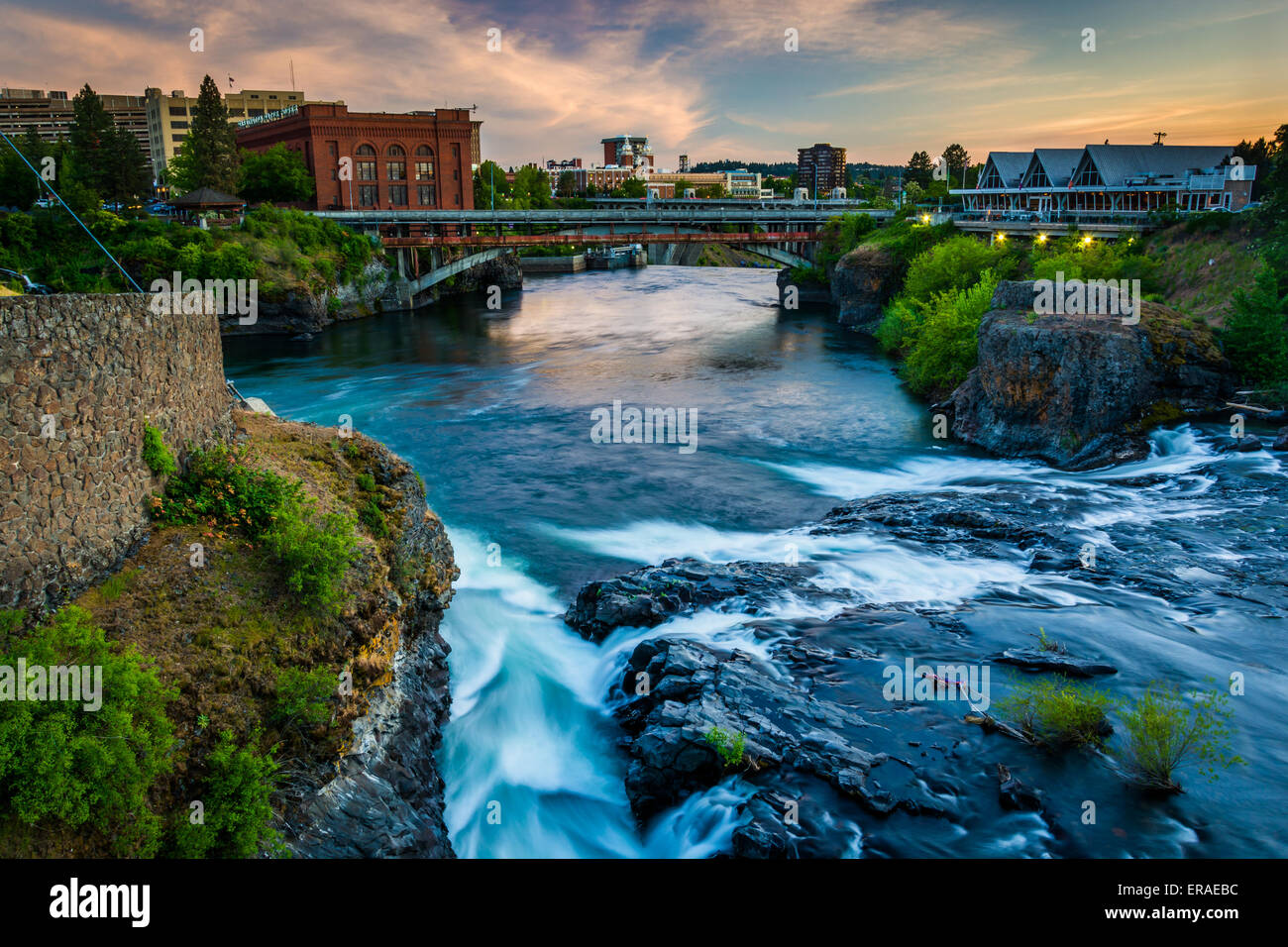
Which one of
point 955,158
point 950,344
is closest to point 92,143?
point 950,344

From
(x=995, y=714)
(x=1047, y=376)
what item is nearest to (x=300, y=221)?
(x=1047, y=376)

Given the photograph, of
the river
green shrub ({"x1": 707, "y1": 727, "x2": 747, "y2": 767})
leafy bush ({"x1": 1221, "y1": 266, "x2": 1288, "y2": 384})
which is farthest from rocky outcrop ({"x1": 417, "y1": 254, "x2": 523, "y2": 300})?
green shrub ({"x1": 707, "y1": 727, "x2": 747, "y2": 767})

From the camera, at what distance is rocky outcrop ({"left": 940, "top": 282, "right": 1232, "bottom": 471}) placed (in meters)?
29.7

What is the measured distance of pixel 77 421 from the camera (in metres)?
10.9

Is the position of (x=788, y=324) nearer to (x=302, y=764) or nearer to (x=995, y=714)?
(x=995, y=714)

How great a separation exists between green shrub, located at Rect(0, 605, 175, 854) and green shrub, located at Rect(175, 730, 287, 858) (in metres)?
0.46

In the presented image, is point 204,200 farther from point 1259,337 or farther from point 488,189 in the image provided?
point 488,189

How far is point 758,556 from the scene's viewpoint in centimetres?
2236

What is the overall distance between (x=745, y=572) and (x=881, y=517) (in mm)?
5743

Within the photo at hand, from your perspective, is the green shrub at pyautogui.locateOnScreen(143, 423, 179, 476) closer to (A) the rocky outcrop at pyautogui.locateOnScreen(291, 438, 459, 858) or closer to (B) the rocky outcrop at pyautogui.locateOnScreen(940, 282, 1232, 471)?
(A) the rocky outcrop at pyautogui.locateOnScreen(291, 438, 459, 858)

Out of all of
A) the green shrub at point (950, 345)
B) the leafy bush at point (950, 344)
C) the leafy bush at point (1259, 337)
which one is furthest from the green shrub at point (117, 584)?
the leafy bush at point (1259, 337)

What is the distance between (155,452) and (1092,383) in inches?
1134

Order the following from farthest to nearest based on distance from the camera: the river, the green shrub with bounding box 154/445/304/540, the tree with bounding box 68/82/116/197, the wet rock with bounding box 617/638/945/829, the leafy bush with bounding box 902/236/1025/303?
the tree with bounding box 68/82/116/197 < the leafy bush with bounding box 902/236/1025/303 < the green shrub with bounding box 154/445/304/540 < the wet rock with bounding box 617/638/945/829 < the river

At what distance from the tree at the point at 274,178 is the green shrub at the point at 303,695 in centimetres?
8119
